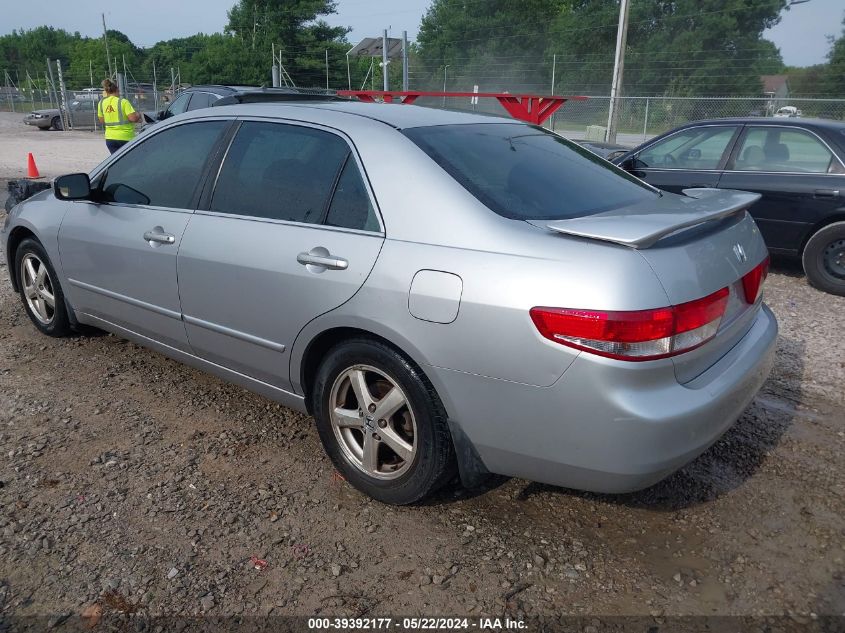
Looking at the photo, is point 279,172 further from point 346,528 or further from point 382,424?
point 346,528

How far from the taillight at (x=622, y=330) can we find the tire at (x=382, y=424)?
579 millimetres

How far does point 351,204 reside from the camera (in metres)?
2.90

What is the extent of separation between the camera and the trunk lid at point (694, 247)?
7.60 ft

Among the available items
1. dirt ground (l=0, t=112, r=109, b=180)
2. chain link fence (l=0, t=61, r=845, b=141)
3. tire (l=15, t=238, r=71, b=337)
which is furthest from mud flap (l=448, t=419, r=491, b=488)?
chain link fence (l=0, t=61, r=845, b=141)

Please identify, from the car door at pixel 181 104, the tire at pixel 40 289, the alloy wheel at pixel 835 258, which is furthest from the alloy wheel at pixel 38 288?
the car door at pixel 181 104

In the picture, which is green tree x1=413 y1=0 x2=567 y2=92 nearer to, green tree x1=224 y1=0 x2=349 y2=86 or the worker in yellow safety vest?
green tree x1=224 y1=0 x2=349 y2=86

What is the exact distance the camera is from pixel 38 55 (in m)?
85.2

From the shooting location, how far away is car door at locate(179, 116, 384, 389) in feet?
9.32

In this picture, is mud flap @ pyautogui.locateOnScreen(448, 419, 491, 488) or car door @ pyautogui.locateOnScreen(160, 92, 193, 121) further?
car door @ pyautogui.locateOnScreen(160, 92, 193, 121)

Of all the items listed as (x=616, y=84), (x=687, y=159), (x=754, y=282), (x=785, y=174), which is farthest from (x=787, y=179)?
(x=616, y=84)

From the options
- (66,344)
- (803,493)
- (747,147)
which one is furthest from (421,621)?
(747,147)

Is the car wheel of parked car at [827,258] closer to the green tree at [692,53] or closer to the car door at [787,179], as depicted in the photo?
the car door at [787,179]

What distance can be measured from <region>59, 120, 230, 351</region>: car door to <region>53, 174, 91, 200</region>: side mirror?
7 cm

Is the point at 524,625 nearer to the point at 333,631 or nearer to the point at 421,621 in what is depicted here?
the point at 421,621
